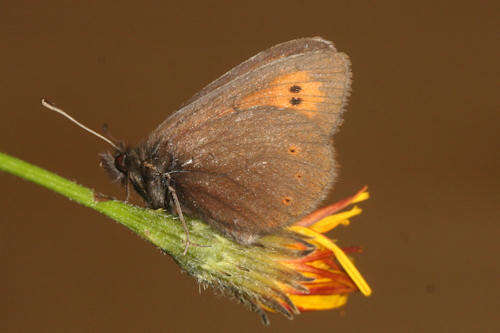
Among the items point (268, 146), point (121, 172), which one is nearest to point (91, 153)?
point (121, 172)

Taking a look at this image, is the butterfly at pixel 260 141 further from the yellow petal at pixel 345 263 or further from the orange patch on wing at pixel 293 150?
the yellow petal at pixel 345 263

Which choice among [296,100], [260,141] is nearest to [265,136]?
[260,141]

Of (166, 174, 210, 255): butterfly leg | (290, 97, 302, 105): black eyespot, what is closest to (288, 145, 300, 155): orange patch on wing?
(290, 97, 302, 105): black eyespot

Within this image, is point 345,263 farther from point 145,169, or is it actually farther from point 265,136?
point 145,169

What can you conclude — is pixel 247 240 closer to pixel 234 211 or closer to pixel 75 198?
pixel 234 211

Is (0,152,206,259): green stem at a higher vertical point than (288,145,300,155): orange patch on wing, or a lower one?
lower

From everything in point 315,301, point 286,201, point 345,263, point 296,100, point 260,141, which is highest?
point 296,100

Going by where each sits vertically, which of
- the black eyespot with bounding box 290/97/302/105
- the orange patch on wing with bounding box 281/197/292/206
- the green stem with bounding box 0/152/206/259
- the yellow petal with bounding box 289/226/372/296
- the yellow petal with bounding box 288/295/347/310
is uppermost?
the black eyespot with bounding box 290/97/302/105

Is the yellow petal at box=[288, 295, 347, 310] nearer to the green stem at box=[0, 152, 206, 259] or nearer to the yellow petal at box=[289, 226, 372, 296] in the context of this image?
the yellow petal at box=[289, 226, 372, 296]
